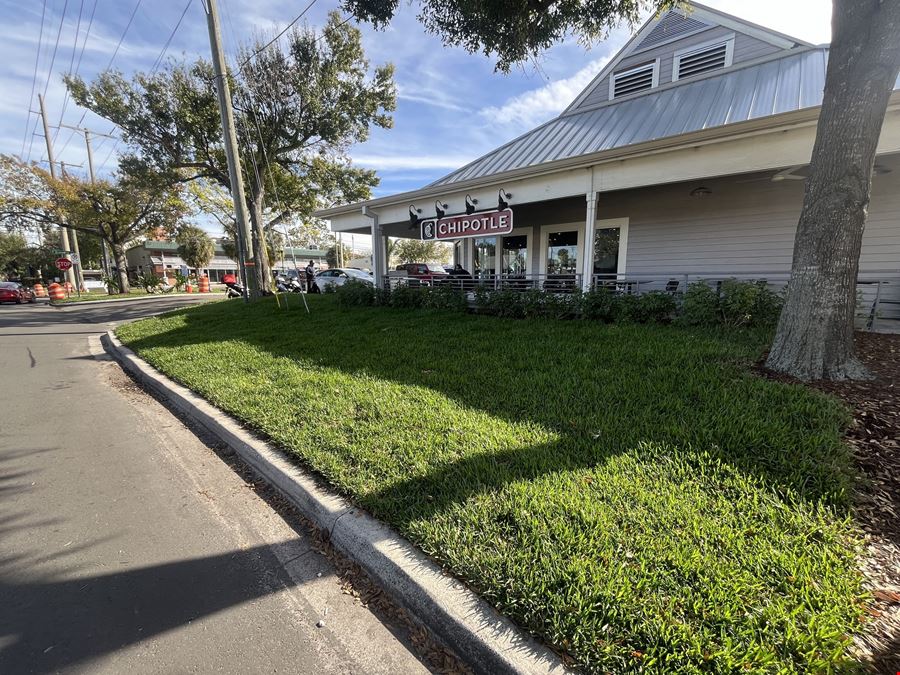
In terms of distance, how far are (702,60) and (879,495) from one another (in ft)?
35.2

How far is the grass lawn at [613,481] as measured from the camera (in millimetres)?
1604

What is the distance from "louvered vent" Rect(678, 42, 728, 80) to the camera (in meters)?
9.21

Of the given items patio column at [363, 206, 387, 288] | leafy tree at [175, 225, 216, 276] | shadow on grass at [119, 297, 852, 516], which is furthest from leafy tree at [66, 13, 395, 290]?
leafy tree at [175, 225, 216, 276]

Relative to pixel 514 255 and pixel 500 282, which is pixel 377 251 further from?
pixel 500 282

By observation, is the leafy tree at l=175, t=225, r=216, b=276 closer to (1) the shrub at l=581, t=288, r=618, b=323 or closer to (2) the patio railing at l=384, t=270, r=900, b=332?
(2) the patio railing at l=384, t=270, r=900, b=332

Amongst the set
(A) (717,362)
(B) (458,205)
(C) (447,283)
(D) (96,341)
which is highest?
(B) (458,205)

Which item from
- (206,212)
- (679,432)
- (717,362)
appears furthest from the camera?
(206,212)

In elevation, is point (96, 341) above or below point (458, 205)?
below

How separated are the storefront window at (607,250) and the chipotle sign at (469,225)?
2.85m

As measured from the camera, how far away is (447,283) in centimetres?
982

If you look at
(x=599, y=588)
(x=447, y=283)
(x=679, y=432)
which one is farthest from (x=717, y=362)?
(x=447, y=283)

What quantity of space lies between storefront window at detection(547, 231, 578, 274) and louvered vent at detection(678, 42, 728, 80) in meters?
4.40

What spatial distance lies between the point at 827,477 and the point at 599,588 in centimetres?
182

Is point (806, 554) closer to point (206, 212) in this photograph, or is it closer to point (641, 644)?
point (641, 644)
